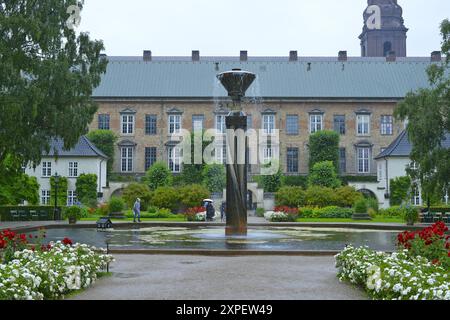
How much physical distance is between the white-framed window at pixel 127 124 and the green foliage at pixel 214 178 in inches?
416

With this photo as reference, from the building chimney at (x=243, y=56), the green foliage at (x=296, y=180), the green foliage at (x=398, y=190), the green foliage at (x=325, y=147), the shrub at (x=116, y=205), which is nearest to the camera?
the shrub at (x=116, y=205)

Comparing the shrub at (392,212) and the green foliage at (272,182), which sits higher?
the green foliage at (272,182)

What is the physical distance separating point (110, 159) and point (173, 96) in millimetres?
9084

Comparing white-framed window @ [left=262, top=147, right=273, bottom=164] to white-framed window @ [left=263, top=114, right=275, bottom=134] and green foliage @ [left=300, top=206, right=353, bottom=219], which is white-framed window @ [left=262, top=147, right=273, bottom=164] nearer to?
white-framed window @ [left=263, top=114, right=275, bottom=134]

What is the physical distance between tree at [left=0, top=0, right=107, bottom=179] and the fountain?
8624 mm

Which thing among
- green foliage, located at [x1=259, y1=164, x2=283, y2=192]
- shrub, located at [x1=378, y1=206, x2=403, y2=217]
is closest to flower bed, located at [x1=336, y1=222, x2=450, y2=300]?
shrub, located at [x1=378, y1=206, x2=403, y2=217]

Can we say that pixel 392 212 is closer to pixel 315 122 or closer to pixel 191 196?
pixel 191 196

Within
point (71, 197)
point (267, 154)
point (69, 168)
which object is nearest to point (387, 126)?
point (267, 154)

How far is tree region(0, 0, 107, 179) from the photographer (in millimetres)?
24094

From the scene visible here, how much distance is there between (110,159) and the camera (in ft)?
191

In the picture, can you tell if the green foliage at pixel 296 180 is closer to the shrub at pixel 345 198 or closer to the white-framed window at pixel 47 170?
the shrub at pixel 345 198

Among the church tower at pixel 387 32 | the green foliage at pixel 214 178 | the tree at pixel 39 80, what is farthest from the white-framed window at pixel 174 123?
the church tower at pixel 387 32

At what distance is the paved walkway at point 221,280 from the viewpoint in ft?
30.3

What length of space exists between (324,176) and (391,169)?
5.97m
